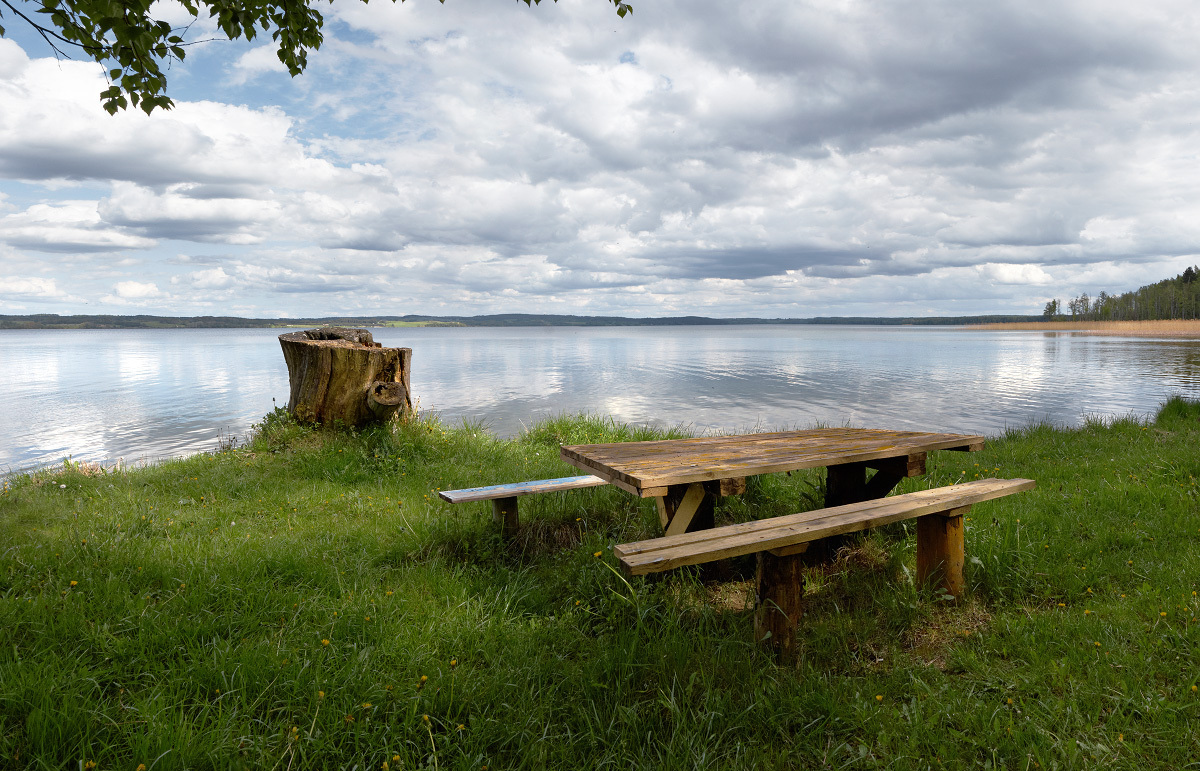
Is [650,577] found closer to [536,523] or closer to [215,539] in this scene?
[536,523]

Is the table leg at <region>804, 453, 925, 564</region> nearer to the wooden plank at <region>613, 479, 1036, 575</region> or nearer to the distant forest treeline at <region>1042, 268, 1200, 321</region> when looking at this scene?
the wooden plank at <region>613, 479, 1036, 575</region>

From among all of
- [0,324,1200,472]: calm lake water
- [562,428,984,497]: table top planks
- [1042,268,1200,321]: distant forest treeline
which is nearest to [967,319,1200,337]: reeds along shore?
[1042,268,1200,321]: distant forest treeline

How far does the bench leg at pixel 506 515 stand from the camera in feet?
14.6

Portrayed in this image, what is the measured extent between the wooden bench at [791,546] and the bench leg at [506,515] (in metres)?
A: 1.48

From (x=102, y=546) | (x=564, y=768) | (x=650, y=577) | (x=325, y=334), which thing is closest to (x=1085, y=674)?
(x=650, y=577)

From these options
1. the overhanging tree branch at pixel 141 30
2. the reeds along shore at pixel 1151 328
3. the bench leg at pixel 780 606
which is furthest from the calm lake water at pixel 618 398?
the reeds along shore at pixel 1151 328

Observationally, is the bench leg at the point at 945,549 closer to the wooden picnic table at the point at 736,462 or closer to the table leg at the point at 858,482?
the wooden picnic table at the point at 736,462

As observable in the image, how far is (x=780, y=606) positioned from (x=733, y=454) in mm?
1150

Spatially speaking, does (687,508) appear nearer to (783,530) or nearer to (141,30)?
(783,530)

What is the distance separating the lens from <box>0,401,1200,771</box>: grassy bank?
2354 mm

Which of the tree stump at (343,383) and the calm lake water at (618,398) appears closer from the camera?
the tree stump at (343,383)

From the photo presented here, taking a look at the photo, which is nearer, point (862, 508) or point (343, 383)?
point (862, 508)

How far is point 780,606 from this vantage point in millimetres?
3037

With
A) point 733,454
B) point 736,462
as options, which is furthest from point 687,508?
point 733,454
